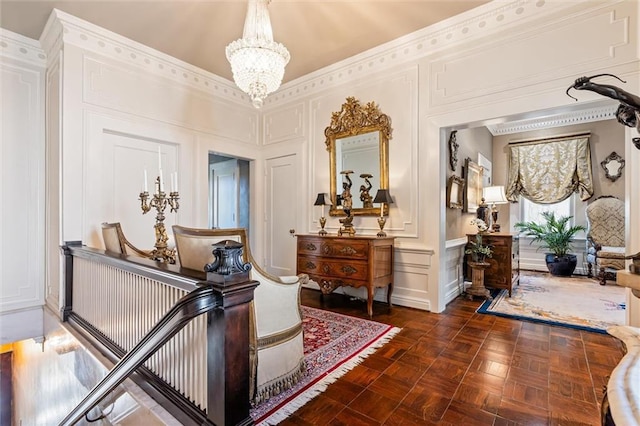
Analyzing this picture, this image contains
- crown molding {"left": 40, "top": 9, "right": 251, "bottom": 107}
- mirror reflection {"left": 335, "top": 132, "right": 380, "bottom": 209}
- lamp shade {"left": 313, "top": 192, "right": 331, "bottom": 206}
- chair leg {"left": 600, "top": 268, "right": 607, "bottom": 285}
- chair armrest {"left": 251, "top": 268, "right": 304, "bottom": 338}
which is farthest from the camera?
chair leg {"left": 600, "top": 268, "right": 607, "bottom": 285}

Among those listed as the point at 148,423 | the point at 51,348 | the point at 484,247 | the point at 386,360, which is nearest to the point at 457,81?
the point at 484,247

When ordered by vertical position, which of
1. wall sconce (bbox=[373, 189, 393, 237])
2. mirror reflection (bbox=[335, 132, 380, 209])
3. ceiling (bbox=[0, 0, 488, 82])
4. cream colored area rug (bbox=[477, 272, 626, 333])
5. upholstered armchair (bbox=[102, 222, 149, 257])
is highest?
ceiling (bbox=[0, 0, 488, 82])

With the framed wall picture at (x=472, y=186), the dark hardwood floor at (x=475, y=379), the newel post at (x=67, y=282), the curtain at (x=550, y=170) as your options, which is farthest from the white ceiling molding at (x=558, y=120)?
the newel post at (x=67, y=282)

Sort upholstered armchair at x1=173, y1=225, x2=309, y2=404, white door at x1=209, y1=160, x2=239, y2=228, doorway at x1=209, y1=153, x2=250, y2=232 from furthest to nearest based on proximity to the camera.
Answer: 1. white door at x1=209, y1=160, x2=239, y2=228
2. doorway at x1=209, y1=153, x2=250, y2=232
3. upholstered armchair at x1=173, y1=225, x2=309, y2=404

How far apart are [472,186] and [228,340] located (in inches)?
190

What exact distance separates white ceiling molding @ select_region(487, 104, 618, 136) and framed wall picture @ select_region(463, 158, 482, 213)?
109 centimetres

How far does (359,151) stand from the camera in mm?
3953

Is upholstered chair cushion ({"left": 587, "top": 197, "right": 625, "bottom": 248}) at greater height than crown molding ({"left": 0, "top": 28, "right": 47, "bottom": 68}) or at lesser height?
lesser

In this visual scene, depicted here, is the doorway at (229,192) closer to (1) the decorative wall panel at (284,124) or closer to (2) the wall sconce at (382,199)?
(1) the decorative wall panel at (284,124)

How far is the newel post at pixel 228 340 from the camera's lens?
3.71ft

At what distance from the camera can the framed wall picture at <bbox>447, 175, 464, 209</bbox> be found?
12.8ft

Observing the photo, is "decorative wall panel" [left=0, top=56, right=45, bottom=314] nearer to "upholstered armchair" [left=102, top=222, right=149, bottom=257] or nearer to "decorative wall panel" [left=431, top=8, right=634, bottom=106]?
"upholstered armchair" [left=102, top=222, right=149, bottom=257]

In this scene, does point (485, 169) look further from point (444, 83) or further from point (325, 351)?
point (325, 351)

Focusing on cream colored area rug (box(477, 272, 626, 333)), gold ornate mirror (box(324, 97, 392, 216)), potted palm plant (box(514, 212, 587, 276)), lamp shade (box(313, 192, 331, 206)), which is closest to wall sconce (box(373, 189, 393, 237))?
gold ornate mirror (box(324, 97, 392, 216))
